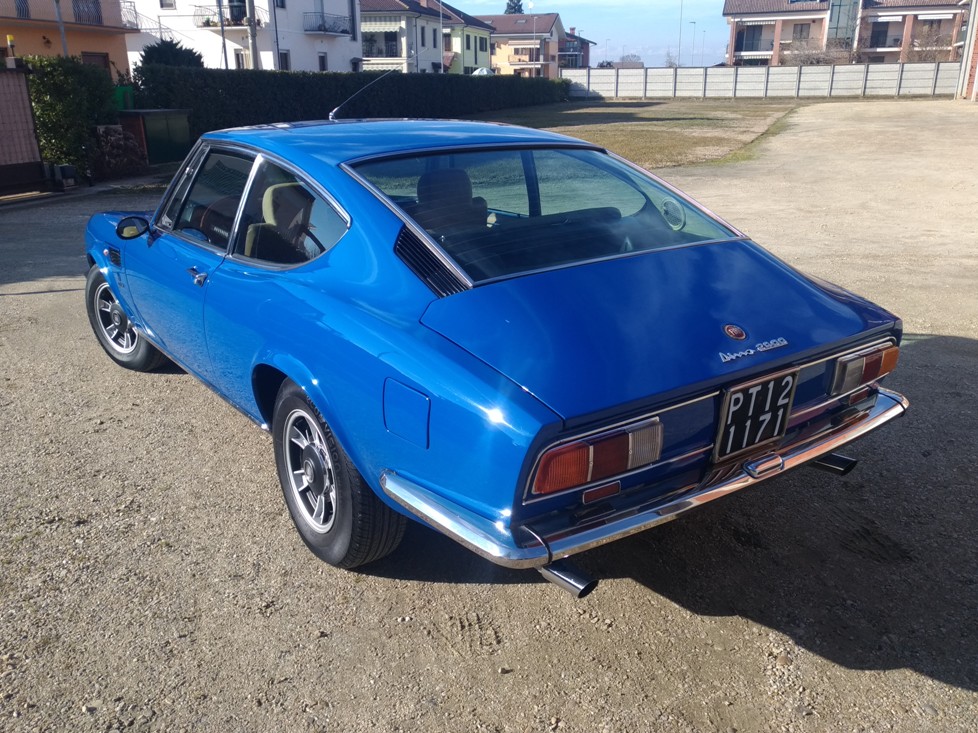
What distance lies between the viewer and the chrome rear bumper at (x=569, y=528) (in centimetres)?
239

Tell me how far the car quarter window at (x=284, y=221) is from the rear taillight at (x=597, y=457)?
1.31 m

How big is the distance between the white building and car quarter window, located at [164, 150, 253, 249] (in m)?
45.7

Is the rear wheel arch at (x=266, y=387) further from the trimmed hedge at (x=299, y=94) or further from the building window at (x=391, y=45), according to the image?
the building window at (x=391, y=45)

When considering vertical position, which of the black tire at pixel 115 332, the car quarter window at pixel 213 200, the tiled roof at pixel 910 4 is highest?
the tiled roof at pixel 910 4

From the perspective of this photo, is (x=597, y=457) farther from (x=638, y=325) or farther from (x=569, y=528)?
(x=638, y=325)

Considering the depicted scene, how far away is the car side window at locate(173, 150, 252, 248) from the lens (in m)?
3.76

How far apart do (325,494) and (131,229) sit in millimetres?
2168

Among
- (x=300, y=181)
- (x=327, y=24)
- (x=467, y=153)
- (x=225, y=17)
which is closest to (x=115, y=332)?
(x=300, y=181)

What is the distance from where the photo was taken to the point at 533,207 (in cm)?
383

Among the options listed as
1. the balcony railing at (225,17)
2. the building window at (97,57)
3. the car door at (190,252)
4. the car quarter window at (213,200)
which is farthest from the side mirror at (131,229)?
the balcony railing at (225,17)

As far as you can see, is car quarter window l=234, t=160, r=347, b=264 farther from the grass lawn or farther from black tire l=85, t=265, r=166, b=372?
the grass lawn

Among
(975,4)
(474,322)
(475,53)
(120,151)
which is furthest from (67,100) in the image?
(475,53)

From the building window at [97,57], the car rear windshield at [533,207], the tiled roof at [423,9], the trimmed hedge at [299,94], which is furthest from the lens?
the tiled roof at [423,9]

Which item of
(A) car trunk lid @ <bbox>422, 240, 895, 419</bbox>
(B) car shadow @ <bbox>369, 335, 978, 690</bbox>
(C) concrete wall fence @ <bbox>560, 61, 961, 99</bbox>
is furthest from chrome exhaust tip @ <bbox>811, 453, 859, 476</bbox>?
(C) concrete wall fence @ <bbox>560, 61, 961, 99</bbox>
